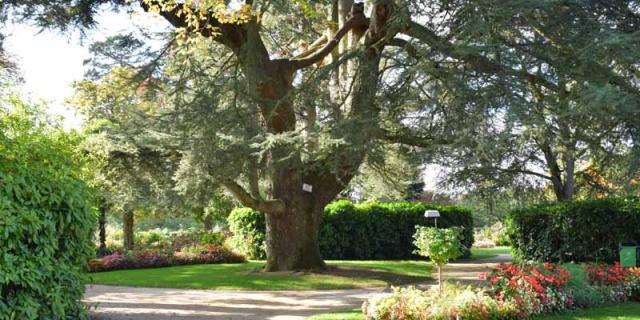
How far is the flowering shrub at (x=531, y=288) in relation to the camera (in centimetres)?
834

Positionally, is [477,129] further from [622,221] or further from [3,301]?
[622,221]

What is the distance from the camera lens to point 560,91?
899 cm

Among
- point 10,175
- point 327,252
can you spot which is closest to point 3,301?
point 10,175

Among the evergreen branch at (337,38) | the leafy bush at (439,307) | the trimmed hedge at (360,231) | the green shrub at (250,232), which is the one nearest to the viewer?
the leafy bush at (439,307)

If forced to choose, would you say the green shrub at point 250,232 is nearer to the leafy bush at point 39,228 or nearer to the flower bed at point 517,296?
the flower bed at point 517,296

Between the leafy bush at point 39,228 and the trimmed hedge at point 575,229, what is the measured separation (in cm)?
1094

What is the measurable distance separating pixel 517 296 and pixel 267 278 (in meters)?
6.08

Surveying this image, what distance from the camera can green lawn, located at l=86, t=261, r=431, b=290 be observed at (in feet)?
39.5

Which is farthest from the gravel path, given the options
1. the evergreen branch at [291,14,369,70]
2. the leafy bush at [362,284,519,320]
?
the evergreen branch at [291,14,369,70]

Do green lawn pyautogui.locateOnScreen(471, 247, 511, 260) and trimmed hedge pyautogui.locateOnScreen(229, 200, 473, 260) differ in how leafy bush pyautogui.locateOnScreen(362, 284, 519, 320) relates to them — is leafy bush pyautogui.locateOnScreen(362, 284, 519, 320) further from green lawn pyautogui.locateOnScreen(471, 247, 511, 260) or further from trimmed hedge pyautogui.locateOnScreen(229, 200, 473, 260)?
green lawn pyautogui.locateOnScreen(471, 247, 511, 260)

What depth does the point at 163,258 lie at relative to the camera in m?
18.5

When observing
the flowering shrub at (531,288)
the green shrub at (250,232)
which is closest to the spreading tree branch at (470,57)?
the flowering shrub at (531,288)

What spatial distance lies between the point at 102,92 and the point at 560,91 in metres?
9.45

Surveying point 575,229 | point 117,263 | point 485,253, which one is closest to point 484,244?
point 485,253
